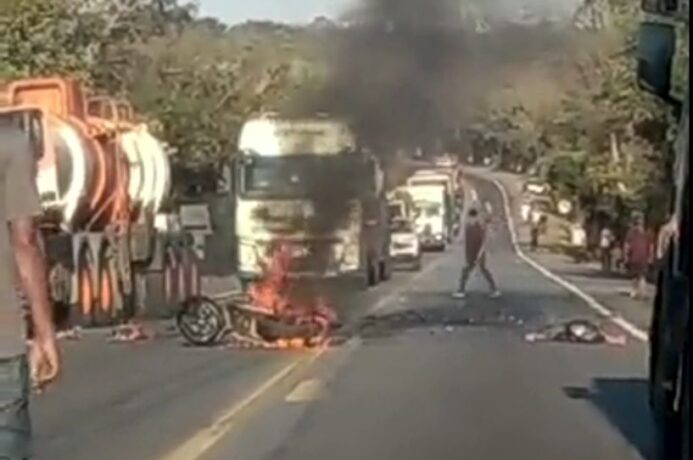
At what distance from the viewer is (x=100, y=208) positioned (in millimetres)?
33938

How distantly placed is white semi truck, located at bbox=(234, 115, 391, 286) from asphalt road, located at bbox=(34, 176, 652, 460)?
4.43ft

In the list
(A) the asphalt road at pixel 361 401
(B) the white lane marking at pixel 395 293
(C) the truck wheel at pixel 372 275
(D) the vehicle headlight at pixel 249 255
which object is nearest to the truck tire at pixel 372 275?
(C) the truck wheel at pixel 372 275

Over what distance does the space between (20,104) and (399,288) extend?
18573 mm

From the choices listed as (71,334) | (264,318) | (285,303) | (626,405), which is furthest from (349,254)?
(626,405)

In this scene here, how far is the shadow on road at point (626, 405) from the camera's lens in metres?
16.6

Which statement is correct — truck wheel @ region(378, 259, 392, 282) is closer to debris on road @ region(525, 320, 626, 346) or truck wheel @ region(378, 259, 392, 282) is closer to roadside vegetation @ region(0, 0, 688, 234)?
roadside vegetation @ region(0, 0, 688, 234)

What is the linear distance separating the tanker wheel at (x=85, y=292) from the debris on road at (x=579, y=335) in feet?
23.2

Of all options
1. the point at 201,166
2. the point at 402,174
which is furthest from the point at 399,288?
the point at 402,174

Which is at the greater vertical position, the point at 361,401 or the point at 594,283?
the point at 361,401

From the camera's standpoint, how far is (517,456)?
15.3 meters

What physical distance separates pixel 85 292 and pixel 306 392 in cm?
1320

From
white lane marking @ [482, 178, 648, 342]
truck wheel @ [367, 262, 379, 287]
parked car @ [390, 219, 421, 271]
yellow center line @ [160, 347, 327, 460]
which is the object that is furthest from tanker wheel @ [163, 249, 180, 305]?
parked car @ [390, 219, 421, 271]

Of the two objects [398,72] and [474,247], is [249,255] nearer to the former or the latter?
[398,72]

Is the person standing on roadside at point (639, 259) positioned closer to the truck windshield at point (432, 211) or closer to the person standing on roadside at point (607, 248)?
the truck windshield at point (432, 211)
